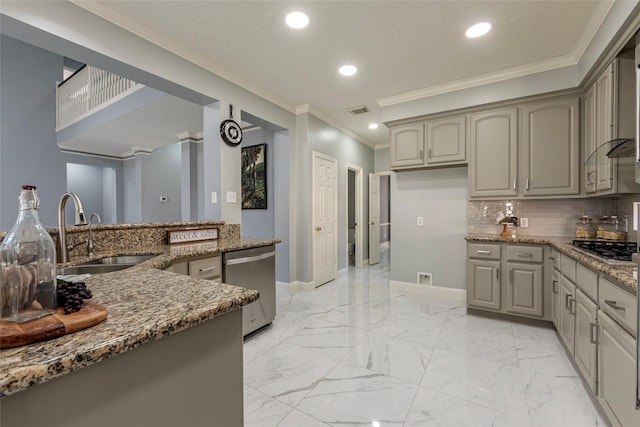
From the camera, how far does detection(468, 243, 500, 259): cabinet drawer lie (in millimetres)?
2998

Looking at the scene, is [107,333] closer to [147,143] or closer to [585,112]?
[585,112]

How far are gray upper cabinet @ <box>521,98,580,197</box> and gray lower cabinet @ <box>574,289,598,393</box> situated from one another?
140 cm

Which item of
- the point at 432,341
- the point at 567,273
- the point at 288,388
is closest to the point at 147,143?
the point at 288,388

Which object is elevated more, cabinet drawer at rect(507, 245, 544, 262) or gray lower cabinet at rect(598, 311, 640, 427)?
cabinet drawer at rect(507, 245, 544, 262)

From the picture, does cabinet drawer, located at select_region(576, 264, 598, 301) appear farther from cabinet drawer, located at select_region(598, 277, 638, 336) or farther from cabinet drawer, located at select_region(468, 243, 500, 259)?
cabinet drawer, located at select_region(468, 243, 500, 259)

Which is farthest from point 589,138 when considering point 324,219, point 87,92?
point 87,92

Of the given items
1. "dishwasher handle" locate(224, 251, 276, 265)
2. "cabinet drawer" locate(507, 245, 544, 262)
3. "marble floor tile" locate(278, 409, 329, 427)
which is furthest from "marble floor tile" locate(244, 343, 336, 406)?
"cabinet drawer" locate(507, 245, 544, 262)

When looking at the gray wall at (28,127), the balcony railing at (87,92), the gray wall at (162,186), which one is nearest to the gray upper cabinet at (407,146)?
the balcony railing at (87,92)

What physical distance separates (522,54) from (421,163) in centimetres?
143

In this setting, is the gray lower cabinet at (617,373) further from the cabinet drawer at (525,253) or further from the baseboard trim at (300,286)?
the baseboard trim at (300,286)

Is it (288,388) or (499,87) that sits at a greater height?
(499,87)

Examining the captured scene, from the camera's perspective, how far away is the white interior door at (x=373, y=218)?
20.3ft

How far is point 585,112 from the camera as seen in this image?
281 centimetres

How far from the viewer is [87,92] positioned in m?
5.00
